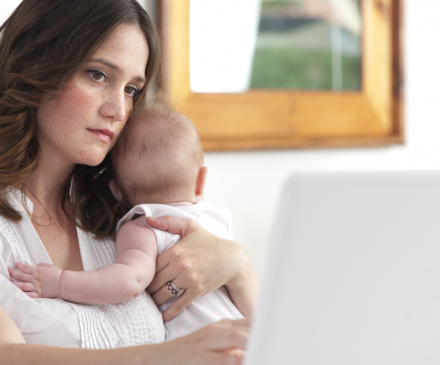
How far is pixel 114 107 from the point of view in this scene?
111cm

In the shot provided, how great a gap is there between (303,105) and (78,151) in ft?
4.12

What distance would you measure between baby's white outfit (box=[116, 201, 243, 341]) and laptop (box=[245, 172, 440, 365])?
644 mm

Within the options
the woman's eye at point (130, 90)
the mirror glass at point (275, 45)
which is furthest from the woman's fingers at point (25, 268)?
the mirror glass at point (275, 45)

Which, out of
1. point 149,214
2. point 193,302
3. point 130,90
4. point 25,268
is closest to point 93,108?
point 130,90

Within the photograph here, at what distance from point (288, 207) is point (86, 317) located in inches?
25.9

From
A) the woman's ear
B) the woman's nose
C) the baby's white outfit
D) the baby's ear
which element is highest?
the woman's nose

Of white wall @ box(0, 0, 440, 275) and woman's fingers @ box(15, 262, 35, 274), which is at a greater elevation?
white wall @ box(0, 0, 440, 275)

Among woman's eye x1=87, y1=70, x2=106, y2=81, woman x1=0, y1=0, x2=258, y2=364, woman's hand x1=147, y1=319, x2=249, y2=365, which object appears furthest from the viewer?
woman's eye x1=87, y1=70, x2=106, y2=81

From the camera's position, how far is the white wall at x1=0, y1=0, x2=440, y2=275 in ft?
6.47

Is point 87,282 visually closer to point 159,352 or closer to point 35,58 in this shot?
point 159,352

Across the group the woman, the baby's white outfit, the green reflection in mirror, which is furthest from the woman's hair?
the green reflection in mirror

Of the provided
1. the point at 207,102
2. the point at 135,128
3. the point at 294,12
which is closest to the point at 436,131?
the point at 294,12

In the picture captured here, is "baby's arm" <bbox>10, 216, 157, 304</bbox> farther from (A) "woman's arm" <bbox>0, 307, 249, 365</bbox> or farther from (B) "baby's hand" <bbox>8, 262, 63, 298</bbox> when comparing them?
(A) "woman's arm" <bbox>0, 307, 249, 365</bbox>

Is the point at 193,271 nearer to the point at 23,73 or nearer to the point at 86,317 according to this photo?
the point at 86,317
